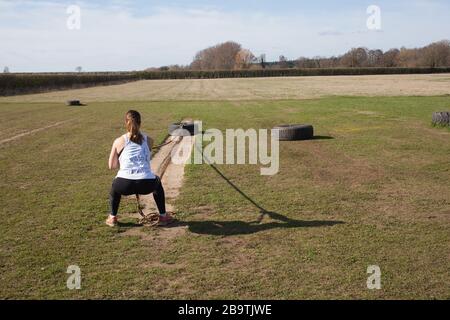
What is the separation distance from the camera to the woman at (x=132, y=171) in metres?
6.45

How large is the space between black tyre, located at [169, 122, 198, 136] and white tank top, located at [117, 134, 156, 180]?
29.2 ft

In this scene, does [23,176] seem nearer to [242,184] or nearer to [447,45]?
[242,184]

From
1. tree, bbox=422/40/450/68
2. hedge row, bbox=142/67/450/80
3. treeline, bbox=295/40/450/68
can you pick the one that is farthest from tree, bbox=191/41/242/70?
tree, bbox=422/40/450/68

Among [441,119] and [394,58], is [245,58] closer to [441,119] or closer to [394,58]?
[394,58]

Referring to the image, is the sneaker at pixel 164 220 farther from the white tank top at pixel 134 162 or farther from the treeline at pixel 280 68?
the treeline at pixel 280 68

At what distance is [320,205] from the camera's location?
7449 mm

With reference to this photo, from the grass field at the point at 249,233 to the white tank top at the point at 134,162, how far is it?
749 mm

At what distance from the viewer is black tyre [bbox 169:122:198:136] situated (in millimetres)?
15469

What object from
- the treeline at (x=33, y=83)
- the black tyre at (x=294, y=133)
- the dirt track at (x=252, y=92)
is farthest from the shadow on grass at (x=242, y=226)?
the treeline at (x=33, y=83)

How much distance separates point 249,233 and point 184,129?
967 centimetres

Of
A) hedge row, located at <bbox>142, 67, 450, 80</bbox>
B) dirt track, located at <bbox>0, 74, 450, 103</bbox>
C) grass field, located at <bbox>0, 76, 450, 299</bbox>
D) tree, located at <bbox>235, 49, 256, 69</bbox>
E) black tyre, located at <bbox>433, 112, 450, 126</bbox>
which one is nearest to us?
grass field, located at <bbox>0, 76, 450, 299</bbox>

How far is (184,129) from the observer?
51.0 ft

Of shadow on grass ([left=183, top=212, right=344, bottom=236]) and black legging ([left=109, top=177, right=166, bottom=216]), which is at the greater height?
black legging ([left=109, top=177, right=166, bottom=216])

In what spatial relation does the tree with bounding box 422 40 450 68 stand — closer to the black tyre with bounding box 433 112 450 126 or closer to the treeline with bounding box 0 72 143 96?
the treeline with bounding box 0 72 143 96
